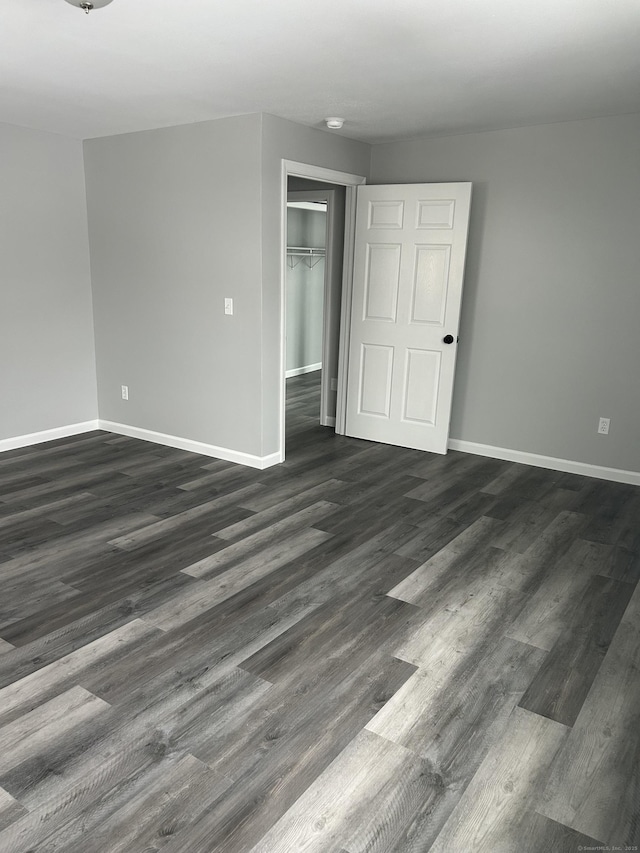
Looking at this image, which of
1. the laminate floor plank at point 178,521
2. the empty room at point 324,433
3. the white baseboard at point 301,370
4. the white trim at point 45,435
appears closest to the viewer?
the empty room at point 324,433

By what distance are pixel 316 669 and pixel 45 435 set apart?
3.76 metres

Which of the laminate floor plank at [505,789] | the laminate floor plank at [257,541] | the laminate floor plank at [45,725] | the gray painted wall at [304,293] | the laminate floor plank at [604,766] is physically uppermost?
the gray painted wall at [304,293]

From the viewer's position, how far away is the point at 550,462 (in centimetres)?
471

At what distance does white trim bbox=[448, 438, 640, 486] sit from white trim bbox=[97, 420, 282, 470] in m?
1.56

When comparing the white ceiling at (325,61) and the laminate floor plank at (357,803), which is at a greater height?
the white ceiling at (325,61)

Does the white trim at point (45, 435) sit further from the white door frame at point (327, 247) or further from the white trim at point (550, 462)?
the white trim at point (550, 462)

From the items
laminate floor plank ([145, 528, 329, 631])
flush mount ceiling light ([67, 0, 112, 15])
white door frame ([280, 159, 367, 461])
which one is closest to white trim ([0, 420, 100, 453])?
white door frame ([280, 159, 367, 461])

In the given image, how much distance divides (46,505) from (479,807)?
3.06 meters

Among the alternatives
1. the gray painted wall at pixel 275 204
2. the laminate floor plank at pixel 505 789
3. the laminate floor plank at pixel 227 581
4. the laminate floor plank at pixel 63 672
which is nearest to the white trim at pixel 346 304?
the gray painted wall at pixel 275 204

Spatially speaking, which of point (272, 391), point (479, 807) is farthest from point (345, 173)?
point (479, 807)

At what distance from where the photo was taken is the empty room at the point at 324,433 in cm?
189

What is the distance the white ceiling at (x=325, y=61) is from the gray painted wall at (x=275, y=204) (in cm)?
15

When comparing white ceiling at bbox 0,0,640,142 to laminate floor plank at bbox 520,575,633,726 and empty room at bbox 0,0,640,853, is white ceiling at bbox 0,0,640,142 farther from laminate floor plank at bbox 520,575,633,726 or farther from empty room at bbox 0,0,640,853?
laminate floor plank at bbox 520,575,633,726

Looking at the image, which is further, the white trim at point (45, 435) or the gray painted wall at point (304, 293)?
the gray painted wall at point (304, 293)
